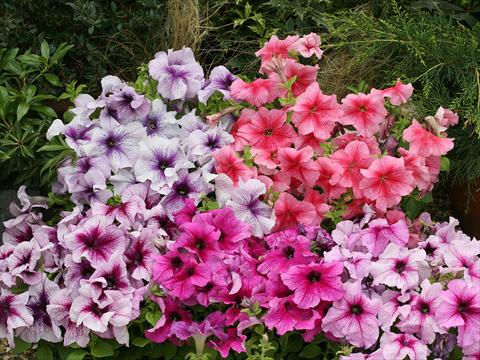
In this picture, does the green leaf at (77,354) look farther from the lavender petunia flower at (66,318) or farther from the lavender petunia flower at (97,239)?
the lavender petunia flower at (97,239)

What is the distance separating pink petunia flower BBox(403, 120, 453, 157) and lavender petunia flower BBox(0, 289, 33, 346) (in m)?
1.11

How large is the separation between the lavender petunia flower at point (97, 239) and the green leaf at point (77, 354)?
0.23m

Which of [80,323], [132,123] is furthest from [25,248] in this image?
[132,123]

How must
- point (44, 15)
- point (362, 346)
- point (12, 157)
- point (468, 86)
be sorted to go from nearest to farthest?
point (362, 346), point (12, 157), point (468, 86), point (44, 15)

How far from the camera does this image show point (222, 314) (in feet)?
6.29

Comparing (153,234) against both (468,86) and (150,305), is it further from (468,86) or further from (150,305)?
(468,86)

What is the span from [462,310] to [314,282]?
350mm

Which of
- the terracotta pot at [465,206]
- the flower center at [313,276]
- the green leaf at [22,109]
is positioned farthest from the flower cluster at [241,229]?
the terracotta pot at [465,206]

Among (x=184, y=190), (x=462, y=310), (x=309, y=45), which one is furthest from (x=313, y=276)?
(x=309, y=45)

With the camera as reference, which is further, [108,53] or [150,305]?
[108,53]

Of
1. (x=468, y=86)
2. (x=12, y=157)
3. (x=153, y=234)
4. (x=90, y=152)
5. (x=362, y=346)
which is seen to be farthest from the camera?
(x=468, y=86)

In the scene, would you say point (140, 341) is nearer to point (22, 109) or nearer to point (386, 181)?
point (386, 181)

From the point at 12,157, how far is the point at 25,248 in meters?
0.45

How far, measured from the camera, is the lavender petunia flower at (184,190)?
2152 mm
